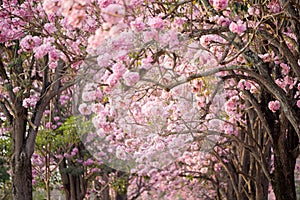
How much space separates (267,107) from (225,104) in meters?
1.42

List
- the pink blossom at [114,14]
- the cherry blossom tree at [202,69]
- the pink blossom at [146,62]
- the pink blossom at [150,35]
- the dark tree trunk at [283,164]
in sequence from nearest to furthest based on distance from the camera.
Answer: the pink blossom at [114,14], the pink blossom at [150,35], the cherry blossom tree at [202,69], the pink blossom at [146,62], the dark tree trunk at [283,164]

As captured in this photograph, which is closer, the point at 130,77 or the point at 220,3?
the point at 220,3

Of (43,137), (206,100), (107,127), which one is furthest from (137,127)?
(43,137)

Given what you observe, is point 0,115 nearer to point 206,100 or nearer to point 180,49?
point 206,100

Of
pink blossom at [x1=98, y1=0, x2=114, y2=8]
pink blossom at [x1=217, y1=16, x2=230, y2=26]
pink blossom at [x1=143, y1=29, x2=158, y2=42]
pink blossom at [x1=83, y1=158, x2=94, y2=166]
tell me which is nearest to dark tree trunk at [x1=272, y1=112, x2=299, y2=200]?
pink blossom at [x1=217, y1=16, x2=230, y2=26]

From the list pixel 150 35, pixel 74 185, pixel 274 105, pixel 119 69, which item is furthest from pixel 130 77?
pixel 74 185

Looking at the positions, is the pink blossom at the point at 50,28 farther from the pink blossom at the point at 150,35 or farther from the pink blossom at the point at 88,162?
the pink blossom at the point at 88,162

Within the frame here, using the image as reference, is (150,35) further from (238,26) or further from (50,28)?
(50,28)

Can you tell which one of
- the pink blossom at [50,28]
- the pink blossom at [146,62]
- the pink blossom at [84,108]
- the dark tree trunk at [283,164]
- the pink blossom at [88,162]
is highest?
the pink blossom at [88,162]

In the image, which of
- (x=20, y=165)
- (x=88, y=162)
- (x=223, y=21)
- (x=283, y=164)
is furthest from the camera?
(x=88, y=162)

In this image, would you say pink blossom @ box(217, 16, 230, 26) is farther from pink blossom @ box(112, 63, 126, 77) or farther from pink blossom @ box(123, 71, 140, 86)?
pink blossom @ box(112, 63, 126, 77)

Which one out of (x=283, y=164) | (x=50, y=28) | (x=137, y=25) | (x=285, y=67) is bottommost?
(x=283, y=164)

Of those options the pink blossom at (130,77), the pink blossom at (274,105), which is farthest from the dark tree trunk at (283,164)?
the pink blossom at (130,77)

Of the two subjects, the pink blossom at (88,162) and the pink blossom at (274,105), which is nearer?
the pink blossom at (274,105)
